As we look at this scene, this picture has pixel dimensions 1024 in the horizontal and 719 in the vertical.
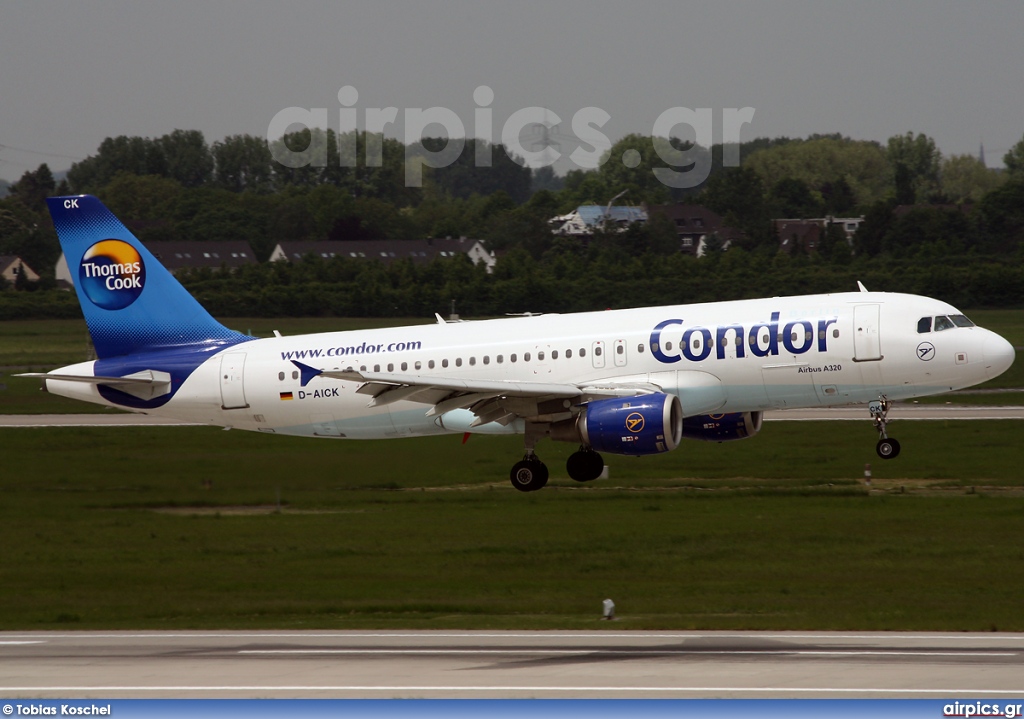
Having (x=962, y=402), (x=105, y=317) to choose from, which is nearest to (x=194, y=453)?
(x=105, y=317)

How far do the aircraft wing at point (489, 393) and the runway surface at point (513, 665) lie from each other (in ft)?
20.8

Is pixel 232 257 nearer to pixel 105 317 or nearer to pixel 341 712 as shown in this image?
pixel 105 317

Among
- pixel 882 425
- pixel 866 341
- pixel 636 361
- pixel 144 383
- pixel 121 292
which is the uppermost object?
pixel 121 292

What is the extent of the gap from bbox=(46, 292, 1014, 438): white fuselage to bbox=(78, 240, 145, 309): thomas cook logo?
7.92 ft

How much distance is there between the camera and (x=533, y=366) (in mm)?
39562

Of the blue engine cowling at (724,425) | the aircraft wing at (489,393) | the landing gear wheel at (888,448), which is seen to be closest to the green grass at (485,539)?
the landing gear wheel at (888,448)

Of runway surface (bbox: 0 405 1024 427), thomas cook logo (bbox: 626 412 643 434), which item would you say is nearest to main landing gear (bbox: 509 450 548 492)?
thomas cook logo (bbox: 626 412 643 434)

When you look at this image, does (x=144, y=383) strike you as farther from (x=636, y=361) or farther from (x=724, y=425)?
(x=724, y=425)

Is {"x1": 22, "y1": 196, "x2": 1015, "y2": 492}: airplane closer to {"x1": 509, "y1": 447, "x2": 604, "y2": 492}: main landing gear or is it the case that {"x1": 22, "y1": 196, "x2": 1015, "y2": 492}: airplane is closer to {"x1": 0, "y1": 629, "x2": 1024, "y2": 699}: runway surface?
{"x1": 509, "y1": 447, "x2": 604, "y2": 492}: main landing gear

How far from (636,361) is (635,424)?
2.64 meters

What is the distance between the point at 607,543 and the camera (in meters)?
49.3

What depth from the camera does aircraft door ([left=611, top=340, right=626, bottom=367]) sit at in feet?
127

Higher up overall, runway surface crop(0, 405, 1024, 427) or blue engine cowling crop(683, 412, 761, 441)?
blue engine cowling crop(683, 412, 761, 441)

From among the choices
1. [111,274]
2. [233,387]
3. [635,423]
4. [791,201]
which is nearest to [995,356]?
[635,423]
